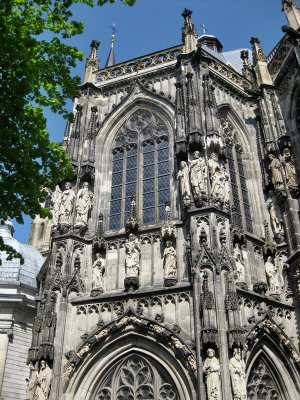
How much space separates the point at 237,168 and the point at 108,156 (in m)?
4.75

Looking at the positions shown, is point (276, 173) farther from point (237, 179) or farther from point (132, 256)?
point (132, 256)

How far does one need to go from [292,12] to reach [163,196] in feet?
31.5

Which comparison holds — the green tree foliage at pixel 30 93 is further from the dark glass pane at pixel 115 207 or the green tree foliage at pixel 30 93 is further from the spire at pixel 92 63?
the spire at pixel 92 63

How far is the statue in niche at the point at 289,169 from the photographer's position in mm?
16266

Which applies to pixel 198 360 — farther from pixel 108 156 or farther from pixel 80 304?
pixel 108 156

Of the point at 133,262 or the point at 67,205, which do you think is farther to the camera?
the point at 67,205

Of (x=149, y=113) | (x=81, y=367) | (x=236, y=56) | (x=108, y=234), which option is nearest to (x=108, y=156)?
(x=149, y=113)

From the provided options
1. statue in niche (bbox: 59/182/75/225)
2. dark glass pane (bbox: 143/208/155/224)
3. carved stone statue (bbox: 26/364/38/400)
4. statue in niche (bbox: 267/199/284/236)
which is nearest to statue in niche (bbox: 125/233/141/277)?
dark glass pane (bbox: 143/208/155/224)

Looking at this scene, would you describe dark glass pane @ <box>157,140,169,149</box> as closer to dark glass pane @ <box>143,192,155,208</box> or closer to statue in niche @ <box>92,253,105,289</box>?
dark glass pane @ <box>143,192,155,208</box>

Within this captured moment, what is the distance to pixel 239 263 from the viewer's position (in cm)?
1438

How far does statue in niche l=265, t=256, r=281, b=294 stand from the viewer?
1462 cm

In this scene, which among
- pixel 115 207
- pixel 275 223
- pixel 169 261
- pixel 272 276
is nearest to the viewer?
pixel 169 261

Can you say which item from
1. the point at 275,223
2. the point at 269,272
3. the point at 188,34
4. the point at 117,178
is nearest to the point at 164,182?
the point at 117,178

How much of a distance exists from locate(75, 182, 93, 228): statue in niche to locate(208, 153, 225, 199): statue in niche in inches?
166
